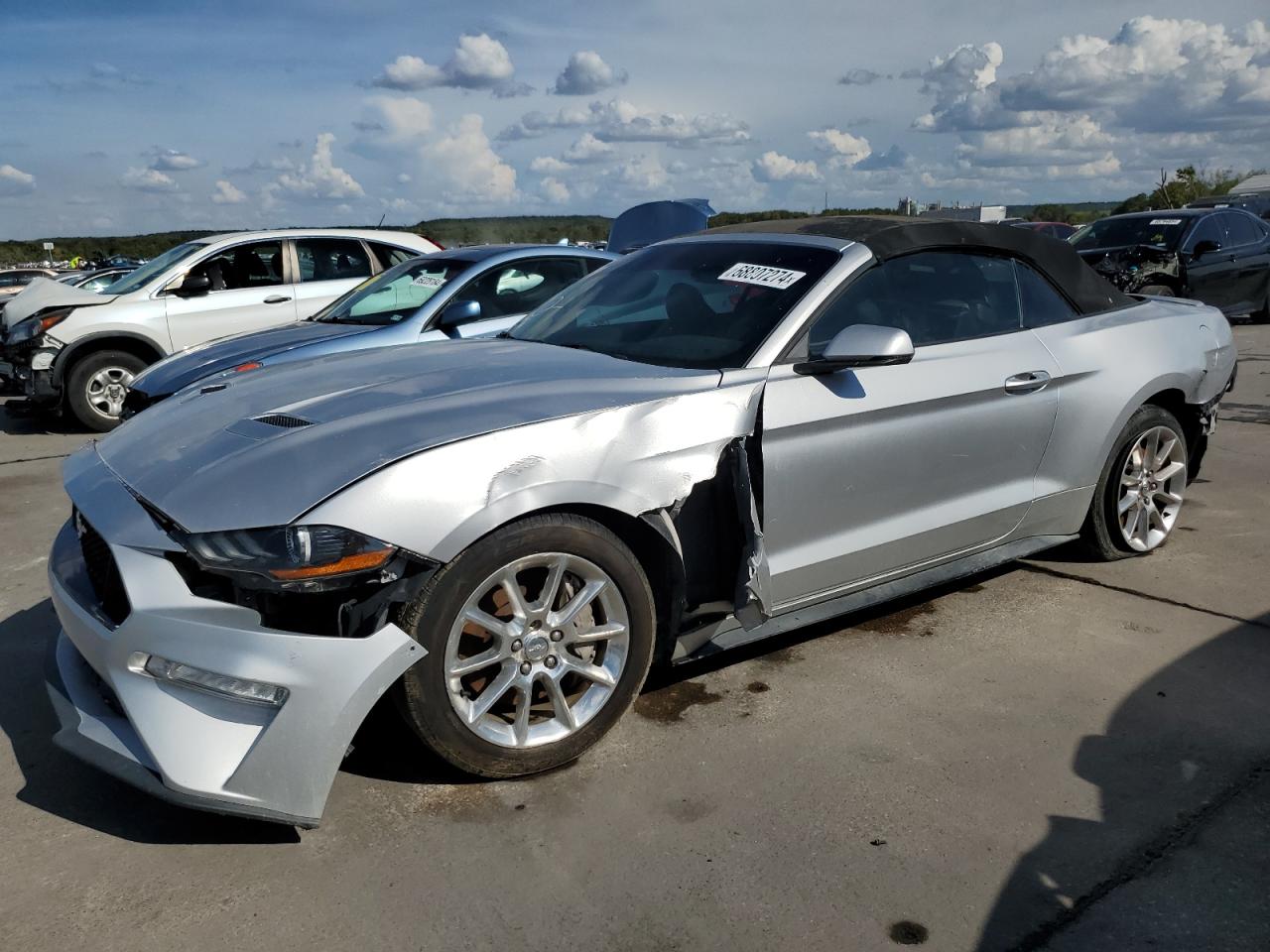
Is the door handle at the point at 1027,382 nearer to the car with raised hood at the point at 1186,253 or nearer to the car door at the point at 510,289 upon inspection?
the car door at the point at 510,289

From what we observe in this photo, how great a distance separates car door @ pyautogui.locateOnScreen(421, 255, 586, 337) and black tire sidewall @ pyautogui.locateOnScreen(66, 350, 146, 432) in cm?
397

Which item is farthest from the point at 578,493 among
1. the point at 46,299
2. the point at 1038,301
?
the point at 46,299

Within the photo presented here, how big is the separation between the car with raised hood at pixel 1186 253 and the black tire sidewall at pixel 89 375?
974 cm

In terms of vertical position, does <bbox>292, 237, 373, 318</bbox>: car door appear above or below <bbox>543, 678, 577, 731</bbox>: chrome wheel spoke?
above

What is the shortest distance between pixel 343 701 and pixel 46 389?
8.11m

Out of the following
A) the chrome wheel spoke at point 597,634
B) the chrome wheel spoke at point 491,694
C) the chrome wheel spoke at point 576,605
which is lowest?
the chrome wheel spoke at point 491,694

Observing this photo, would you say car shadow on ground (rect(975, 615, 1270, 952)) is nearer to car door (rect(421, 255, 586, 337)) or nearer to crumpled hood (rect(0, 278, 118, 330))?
car door (rect(421, 255, 586, 337))

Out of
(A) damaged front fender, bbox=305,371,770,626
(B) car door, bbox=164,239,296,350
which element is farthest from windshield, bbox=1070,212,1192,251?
(A) damaged front fender, bbox=305,371,770,626

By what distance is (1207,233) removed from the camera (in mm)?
12688

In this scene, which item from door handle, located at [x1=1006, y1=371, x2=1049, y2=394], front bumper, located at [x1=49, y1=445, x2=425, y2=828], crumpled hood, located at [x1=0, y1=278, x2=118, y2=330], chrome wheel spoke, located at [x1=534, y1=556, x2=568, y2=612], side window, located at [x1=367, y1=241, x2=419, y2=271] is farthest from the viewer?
side window, located at [x1=367, y1=241, x2=419, y2=271]

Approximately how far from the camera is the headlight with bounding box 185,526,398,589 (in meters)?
2.63

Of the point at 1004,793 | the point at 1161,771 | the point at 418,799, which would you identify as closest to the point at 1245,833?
the point at 1161,771

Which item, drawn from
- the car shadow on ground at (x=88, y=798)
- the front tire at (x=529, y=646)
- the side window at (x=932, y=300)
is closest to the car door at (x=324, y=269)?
the car shadow on ground at (x=88, y=798)

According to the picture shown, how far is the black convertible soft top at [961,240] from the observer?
13.1ft
